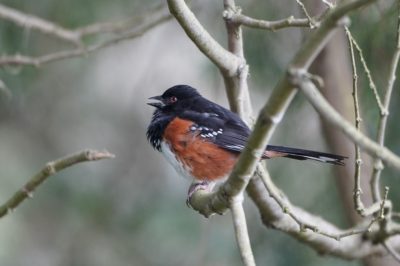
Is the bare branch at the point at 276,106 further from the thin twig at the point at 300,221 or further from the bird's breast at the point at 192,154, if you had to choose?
the bird's breast at the point at 192,154

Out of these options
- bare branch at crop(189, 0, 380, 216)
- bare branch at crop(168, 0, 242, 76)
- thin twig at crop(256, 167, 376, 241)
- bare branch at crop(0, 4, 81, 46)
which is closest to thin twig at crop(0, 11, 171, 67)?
bare branch at crop(0, 4, 81, 46)

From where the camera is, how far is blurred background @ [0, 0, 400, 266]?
4.62 meters

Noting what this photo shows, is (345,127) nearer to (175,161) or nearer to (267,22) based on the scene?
(267,22)

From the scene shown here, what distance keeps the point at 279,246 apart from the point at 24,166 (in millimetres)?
2670

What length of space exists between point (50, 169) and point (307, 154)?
1175mm

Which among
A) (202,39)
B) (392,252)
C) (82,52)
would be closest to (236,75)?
(202,39)

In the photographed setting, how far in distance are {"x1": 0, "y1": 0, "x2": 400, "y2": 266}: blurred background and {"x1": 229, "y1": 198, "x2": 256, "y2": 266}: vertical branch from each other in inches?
72.4

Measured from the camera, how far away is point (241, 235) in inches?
93.5

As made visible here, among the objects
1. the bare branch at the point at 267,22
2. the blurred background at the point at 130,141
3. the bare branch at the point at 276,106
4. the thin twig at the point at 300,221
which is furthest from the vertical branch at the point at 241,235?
the blurred background at the point at 130,141

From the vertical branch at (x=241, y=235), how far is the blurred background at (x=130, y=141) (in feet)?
6.03

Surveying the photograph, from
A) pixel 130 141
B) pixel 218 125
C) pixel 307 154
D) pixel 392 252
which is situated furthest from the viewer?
pixel 130 141

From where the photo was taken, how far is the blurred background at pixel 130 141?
462cm

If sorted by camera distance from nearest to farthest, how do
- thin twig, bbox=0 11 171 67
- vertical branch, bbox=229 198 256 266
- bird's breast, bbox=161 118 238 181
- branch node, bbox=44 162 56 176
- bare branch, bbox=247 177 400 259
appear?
vertical branch, bbox=229 198 256 266
branch node, bbox=44 162 56 176
bare branch, bbox=247 177 400 259
bird's breast, bbox=161 118 238 181
thin twig, bbox=0 11 171 67

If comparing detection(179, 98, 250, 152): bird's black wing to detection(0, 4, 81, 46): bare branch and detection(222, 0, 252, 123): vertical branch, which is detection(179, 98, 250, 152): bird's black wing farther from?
detection(0, 4, 81, 46): bare branch
